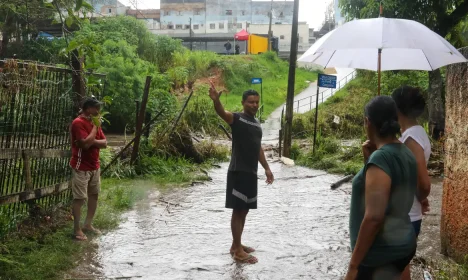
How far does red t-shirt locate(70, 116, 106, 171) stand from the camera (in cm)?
650

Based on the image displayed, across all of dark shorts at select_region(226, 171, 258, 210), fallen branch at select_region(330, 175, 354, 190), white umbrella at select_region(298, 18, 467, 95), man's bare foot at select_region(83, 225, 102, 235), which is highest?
white umbrella at select_region(298, 18, 467, 95)

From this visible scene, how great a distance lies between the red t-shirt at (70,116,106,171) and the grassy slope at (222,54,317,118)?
77.3 ft

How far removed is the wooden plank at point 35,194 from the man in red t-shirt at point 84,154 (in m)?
0.48

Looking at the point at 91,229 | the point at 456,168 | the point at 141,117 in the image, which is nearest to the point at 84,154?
the point at 91,229

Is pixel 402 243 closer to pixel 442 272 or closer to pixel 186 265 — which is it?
pixel 442 272

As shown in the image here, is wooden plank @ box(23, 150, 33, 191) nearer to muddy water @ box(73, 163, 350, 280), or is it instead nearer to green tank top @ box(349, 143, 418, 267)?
muddy water @ box(73, 163, 350, 280)

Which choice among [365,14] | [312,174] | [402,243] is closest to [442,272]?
[402,243]

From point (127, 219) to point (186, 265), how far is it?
2365mm

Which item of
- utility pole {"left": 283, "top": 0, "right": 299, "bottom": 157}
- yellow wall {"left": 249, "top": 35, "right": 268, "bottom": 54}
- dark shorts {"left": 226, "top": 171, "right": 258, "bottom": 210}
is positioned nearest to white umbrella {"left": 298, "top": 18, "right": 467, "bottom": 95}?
dark shorts {"left": 226, "top": 171, "right": 258, "bottom": 210}

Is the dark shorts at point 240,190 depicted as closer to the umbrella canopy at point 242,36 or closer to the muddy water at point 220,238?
the muddy water at point 220,238

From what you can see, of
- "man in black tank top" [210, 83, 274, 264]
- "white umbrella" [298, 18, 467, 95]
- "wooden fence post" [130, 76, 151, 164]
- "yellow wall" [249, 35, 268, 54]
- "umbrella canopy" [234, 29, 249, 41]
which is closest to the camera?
"white umbrella" [298, 18, 467, 95]

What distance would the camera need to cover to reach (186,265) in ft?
19.9

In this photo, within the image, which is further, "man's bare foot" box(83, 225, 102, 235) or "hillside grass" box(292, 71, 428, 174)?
"hillside grass" box(292, 71, 428, 174)

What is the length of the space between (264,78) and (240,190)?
34.9 metres
